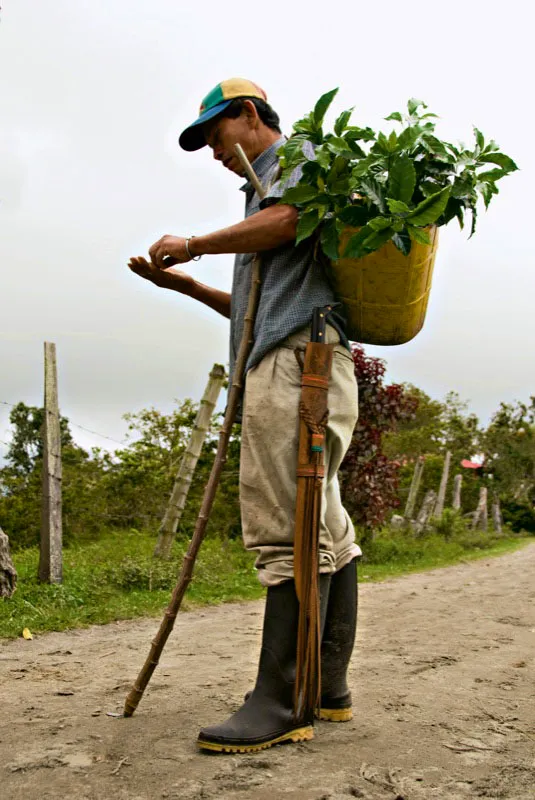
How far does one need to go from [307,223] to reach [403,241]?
29 cm

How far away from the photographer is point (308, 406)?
2.41m

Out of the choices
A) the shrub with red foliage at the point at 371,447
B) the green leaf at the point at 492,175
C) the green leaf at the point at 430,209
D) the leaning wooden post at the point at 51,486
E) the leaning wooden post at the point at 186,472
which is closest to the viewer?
the green leaf at the point at 430,209

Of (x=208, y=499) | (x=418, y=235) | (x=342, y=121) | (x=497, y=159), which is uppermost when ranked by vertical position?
(x=342, y=121)

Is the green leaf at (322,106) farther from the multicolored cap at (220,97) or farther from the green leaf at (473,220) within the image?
the green leaf at (473,220)

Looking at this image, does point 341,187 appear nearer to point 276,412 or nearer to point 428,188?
point 428,188

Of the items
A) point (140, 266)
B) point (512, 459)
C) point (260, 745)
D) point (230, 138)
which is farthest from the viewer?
point (512, 459)

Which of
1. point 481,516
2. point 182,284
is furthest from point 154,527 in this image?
point 481,516

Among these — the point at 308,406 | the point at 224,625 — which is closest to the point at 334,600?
the point at 308,406

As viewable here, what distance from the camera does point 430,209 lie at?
229 cm

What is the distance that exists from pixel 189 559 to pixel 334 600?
1.60 ft

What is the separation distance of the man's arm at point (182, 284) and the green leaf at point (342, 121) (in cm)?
77

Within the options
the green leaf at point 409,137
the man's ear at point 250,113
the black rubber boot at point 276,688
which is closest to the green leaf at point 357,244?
the green leaf at point 409,137

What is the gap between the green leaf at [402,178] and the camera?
229 centimetres

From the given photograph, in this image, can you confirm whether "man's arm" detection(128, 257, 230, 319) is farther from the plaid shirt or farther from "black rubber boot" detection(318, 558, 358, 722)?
"black rubber boot" detection(318, 558, 358, 722)
